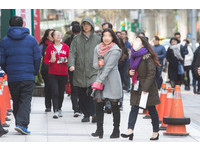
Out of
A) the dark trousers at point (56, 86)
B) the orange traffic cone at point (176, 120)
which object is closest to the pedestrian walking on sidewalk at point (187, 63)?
the dark trousers at point (56, 86)

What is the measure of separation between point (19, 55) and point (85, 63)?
1.94m

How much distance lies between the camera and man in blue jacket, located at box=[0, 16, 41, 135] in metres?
8.98

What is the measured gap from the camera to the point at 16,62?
29.5ft

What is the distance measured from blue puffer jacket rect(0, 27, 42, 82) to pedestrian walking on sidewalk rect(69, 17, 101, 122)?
155 centimetres

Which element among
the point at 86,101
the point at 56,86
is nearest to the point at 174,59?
the point at 56,86

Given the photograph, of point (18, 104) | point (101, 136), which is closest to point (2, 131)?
point (18, 104)

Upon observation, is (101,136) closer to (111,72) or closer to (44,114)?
(111,72)

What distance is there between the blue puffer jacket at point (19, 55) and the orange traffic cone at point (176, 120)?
7.77 feet

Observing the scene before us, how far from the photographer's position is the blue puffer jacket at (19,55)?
899 cm

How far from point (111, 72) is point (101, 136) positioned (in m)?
1.02

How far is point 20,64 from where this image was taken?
899 centimetres

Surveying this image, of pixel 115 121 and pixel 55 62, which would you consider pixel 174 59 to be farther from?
pixel 115 121

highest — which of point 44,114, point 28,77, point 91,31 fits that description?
point 91,31

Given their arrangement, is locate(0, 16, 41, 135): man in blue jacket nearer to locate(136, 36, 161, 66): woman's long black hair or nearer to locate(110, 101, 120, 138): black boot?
locate(110, 101, 120, 138): black boot
